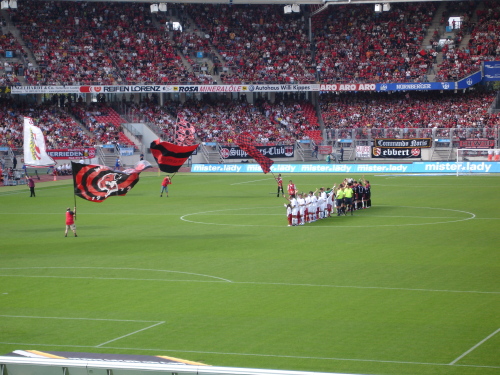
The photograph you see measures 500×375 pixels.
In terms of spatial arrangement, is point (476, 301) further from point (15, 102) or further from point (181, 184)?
point (15, 102)

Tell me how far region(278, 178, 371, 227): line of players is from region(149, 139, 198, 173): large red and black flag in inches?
224

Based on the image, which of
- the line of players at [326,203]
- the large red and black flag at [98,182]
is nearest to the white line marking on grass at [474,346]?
the large red and black flag at [98,182]

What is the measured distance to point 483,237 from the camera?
2761 cm

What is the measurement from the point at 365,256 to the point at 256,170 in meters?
39.5

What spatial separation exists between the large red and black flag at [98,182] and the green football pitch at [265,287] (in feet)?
6.37

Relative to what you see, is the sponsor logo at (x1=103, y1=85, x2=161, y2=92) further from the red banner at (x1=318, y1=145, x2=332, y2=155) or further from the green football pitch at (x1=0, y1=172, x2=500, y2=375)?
the green football pitch at (x1=0, y1=172, x2=500, y2=375)

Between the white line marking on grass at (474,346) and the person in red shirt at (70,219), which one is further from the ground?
the person in red shirt at (70,219)

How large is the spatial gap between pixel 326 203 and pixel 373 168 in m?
25.9

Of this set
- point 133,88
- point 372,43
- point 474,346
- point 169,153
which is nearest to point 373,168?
point 372,43

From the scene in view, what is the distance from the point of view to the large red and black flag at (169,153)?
3791 centimetres

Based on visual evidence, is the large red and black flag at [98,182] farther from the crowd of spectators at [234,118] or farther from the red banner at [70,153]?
the crowd of spectators at [234,118]

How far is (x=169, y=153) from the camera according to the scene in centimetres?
3841

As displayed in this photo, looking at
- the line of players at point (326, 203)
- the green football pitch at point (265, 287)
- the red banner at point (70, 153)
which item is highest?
the red banner at point (70, 153)

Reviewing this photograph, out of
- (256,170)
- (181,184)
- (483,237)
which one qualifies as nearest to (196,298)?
(483,237)
